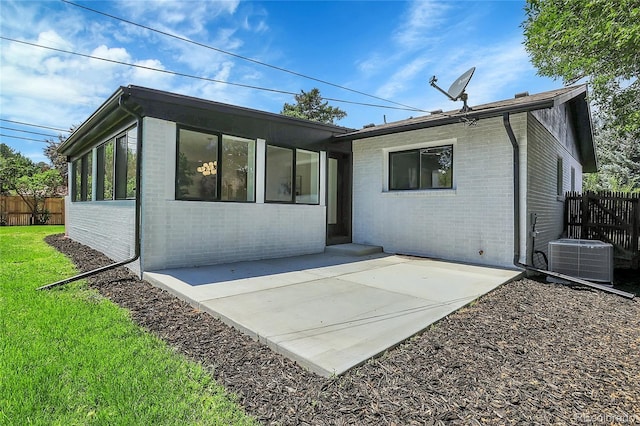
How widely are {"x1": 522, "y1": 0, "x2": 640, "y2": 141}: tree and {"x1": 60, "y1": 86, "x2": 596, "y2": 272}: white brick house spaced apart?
0.75 m

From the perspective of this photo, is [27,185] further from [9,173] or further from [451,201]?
[451,201]

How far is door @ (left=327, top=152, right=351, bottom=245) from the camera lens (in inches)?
362

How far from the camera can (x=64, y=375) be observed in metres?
2.48

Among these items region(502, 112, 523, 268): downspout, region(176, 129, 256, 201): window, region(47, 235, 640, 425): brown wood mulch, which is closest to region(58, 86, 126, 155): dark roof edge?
region(176, 129, 256, 201): window

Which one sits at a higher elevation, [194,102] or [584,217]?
[194,102]

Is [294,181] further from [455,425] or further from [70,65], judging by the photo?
[70,65]

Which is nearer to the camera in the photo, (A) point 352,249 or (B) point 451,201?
(B) point 451,201

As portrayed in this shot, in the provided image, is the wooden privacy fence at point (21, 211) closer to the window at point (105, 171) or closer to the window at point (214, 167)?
the window at point (105, 171)

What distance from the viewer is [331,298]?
169 inches

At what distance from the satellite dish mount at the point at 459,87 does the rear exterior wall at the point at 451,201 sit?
0.81 meters

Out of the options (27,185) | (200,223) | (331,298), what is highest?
(27,185)

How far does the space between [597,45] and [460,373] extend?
7627 millimetres

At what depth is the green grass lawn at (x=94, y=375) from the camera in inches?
80.0

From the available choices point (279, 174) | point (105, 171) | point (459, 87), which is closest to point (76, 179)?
point (105, 171)
